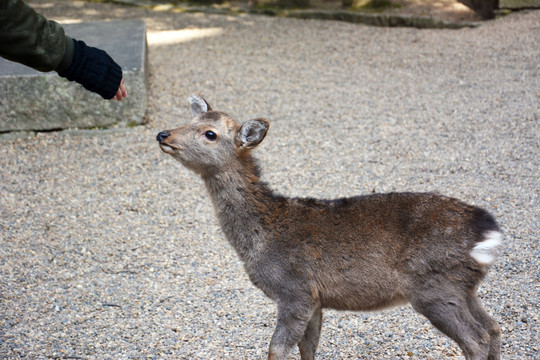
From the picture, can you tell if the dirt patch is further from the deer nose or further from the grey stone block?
the deer nose

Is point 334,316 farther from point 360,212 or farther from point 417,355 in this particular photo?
point 360,212

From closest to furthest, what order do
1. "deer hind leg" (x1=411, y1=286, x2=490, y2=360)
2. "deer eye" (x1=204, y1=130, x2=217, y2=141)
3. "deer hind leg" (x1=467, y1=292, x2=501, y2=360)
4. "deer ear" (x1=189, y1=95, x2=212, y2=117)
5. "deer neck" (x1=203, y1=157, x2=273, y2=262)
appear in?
"deer hind leg" (x1=411, y1=286, x2=490, y2=360) < "deer hind leg" (x1=467, y1=292, x2=501, y2=360) < "deer neck" (x1=203, y1=157, x2=273, y2=262) < "deer eye" (x1=204, y1=130, x2=217, y2=141) < "deer ear" (x1=189, y1=95, x2=212, y2=117)

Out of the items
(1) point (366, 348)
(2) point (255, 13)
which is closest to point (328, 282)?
(1) point (366, 348)

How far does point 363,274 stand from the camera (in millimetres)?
3145

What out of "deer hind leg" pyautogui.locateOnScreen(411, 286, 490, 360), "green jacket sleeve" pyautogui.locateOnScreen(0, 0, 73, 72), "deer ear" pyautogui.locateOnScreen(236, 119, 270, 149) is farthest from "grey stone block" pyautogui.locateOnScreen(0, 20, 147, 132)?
"deer hind leg" pyautogui.locateOnScreen(411, 286, 490, 360)

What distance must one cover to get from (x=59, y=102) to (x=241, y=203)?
396 centimetres

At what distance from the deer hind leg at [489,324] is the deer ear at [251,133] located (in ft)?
4.39

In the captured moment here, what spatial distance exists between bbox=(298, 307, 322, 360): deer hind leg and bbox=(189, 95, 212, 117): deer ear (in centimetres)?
134

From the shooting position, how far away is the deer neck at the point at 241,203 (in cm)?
337

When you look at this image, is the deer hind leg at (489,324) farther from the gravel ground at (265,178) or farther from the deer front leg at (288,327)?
the deer front leg at (288,327)

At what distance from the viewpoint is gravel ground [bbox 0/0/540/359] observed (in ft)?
12.7

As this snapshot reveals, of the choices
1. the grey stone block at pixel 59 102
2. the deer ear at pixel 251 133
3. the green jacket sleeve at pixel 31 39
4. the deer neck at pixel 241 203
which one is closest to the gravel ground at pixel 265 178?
the grey stone block at pixel 59 102

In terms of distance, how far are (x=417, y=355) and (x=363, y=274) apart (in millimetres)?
784

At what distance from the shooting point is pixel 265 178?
5.88 m
